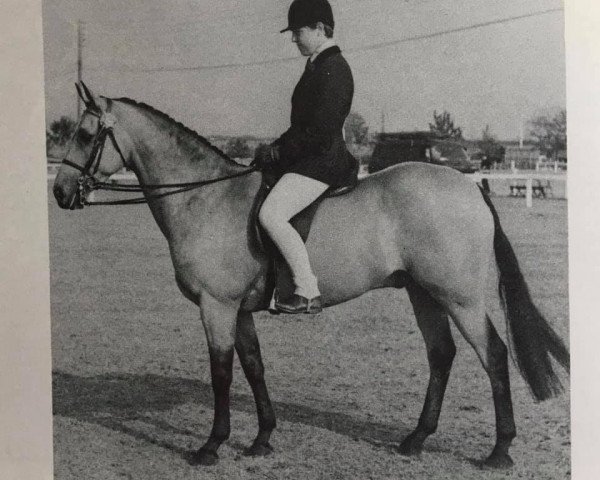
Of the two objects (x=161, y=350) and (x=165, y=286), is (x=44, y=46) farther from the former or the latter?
(x=161, y=350)

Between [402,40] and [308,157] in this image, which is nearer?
[308,157]

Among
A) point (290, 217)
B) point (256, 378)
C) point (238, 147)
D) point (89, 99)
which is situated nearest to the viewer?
point (290, 217)

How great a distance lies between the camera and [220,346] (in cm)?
317

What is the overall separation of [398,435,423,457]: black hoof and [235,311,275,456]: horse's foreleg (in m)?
0.55

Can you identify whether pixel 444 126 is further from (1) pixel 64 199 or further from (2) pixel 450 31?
(1) pixel 64 199

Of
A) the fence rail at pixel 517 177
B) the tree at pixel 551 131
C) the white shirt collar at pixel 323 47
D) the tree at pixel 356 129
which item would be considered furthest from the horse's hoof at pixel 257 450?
the tree at pixel 551 131

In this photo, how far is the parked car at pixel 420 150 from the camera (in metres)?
3.36

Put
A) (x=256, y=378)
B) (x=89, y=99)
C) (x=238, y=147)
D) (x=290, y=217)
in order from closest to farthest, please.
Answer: (x=290, y=217) < (x=89, y=99) < (x=256, y=378) < (x=238, y=147)

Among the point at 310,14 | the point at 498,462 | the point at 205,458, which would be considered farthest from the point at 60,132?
the point at 498,462

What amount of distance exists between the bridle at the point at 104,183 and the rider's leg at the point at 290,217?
0.67ft

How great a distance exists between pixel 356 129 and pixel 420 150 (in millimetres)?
287

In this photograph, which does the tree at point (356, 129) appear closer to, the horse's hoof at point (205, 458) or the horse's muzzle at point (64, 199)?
the horse's muzzle at point (64, 199)

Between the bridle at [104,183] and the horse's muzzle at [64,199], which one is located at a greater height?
the bridle at [104,183]

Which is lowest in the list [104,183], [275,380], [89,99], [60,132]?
[275,380]
